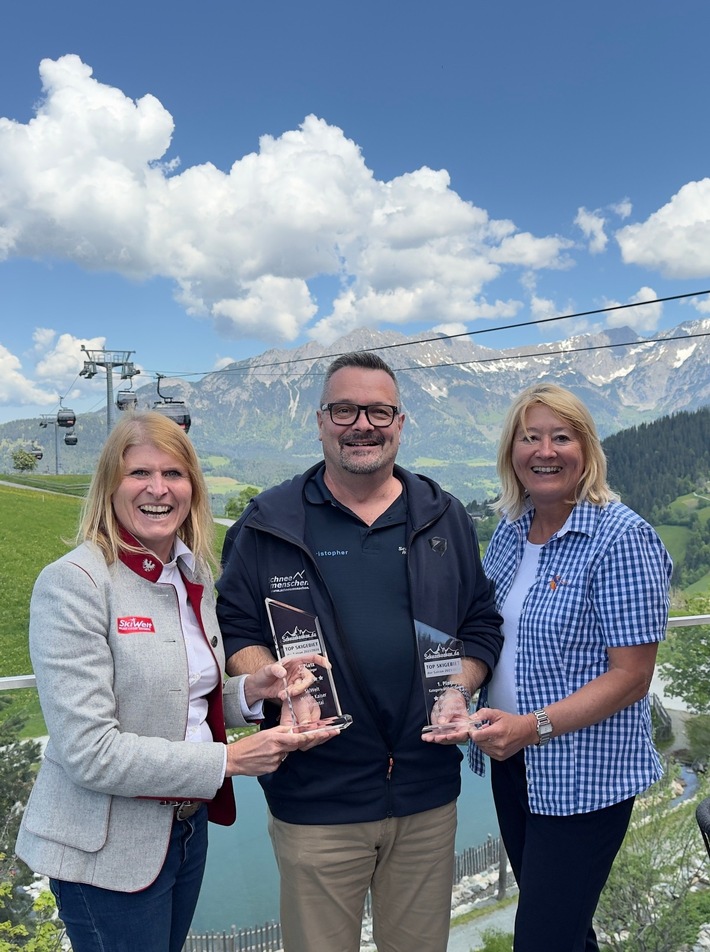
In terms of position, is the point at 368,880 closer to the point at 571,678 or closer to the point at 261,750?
the point at 261,750

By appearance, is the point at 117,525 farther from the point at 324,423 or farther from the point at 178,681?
the point at 324,423

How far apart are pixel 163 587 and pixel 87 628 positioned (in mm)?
256

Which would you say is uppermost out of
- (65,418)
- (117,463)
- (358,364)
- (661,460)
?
(661,460)

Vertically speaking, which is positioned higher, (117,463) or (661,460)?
(661,460)

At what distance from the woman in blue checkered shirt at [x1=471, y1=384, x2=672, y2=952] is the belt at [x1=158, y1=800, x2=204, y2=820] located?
82 cm

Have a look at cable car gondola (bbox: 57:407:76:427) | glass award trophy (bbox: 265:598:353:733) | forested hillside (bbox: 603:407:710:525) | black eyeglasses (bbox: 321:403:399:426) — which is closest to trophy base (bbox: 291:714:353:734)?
glass award trophy (bbox: 265:598:353:733)

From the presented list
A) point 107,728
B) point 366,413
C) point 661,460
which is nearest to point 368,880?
point 107,728

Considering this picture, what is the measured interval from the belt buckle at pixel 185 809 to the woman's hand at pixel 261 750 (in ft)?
0.41

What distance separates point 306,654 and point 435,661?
14.9 inches

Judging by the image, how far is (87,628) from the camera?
5.57 feet

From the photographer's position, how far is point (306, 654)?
2027mm

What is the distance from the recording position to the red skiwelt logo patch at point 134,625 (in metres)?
1.77

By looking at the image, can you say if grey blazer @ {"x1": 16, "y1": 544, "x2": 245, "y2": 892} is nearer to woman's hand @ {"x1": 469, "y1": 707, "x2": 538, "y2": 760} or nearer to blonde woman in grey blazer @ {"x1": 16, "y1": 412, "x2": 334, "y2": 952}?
blonde woman in grey blazer @ {"x1": 16, "y1": 412, "x2": 334, "y2": 952}

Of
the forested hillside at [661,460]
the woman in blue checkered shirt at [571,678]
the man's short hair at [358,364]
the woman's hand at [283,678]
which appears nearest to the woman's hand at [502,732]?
the woman in blue checkered shirt at [571,678]
